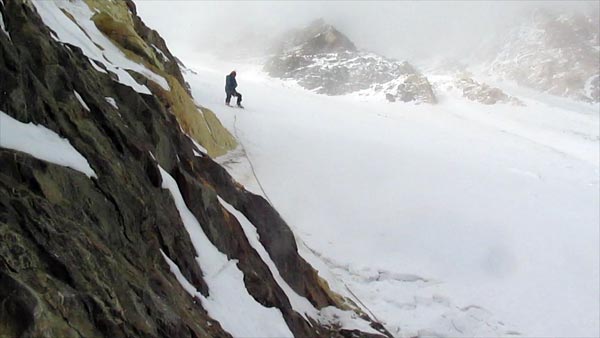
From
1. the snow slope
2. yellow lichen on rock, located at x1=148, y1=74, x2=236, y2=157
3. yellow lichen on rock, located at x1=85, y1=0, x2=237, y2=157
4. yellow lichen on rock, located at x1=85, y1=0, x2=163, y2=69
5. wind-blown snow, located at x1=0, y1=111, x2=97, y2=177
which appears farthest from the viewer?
yellow lichen on rock, located at x1=85, y1=0, x2=163, y2=69

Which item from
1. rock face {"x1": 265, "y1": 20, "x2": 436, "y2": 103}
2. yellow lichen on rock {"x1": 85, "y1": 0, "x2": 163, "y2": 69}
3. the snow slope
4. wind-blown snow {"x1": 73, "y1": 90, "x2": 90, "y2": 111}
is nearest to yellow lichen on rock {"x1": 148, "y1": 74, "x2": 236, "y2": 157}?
the snow slope

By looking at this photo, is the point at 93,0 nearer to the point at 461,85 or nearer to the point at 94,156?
the point at 94,156

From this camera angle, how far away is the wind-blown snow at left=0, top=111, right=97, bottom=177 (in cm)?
369

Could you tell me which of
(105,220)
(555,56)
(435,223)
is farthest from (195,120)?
(555,56)

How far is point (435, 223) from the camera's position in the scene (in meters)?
11.9

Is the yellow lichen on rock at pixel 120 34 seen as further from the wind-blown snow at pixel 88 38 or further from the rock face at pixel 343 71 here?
the rock face at pixel 343 71

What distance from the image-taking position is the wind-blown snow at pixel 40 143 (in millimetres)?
3693

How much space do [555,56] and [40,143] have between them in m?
85.2

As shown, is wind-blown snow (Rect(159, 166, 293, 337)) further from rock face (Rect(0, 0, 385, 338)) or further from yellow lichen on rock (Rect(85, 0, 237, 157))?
yellow lichen on rock (Rect(85, 0, 237, 157))

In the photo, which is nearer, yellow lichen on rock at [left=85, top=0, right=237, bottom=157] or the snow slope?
the snow slope

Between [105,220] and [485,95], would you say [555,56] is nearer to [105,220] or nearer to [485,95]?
[485,95]

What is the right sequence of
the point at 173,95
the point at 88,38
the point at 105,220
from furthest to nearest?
the point at 173,95 → the point at 88,38 → the point at 105,220

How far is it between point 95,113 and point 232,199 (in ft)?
9.89

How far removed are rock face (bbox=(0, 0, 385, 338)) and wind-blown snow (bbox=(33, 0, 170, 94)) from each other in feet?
0.56
